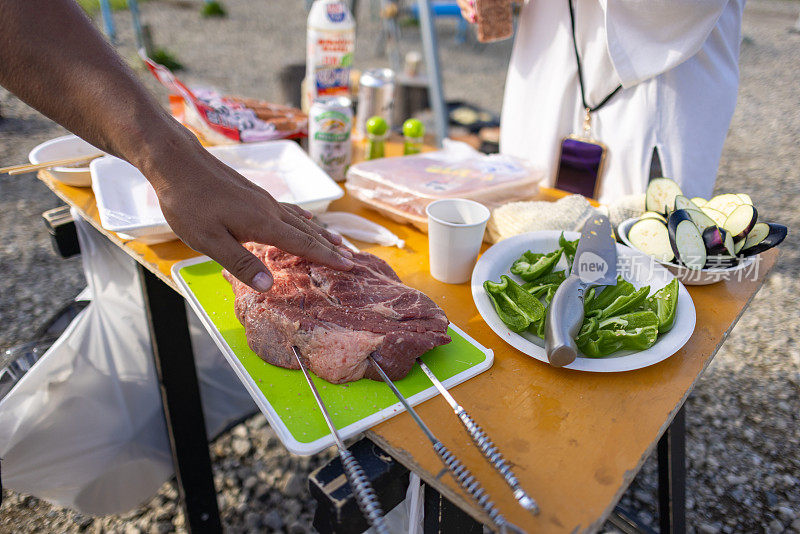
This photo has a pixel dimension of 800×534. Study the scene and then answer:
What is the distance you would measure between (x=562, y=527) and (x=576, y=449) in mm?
197

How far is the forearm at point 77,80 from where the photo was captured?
113 cm

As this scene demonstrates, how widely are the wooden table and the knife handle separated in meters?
0.10

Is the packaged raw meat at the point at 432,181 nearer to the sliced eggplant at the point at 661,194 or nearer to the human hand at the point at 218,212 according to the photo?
the sliced eggplant at the point at 661,194

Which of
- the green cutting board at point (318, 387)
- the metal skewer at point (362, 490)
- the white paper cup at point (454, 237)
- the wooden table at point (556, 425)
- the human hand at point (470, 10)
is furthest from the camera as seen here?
the human hand at point (470, 10)

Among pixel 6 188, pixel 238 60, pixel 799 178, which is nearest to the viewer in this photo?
pixel 6 188

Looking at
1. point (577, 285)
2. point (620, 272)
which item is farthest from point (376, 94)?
point (577, 285)

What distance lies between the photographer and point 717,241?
1582 mm

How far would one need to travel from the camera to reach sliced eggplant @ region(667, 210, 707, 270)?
1.59m

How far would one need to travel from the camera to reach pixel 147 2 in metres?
12.8

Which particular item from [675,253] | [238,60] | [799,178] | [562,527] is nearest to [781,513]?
[675,253]

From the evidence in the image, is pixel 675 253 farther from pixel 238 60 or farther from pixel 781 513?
pixel 238 60

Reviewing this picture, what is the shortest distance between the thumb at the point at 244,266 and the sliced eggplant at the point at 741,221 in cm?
146

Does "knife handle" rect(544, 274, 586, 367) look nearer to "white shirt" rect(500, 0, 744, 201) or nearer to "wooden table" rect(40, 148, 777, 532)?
"wooden table" rect(40, 148, 777, 532)

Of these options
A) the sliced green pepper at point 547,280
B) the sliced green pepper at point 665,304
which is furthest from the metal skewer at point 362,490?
the sliced green pepper at point 665,304
